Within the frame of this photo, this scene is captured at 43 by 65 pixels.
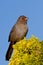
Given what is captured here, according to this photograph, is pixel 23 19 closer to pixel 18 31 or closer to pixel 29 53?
pixel 18 31

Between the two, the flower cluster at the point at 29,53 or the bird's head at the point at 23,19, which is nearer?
the flower cluster at the point at 29,53

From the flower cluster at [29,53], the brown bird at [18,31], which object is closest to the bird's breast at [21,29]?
the brown bird at [18,31]

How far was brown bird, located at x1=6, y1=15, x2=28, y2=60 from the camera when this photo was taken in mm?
8141

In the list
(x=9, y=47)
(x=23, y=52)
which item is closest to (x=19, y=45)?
(x=23, y=52)

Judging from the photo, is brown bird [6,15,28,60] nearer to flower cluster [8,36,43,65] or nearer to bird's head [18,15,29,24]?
bird's head [18,15,29,24]

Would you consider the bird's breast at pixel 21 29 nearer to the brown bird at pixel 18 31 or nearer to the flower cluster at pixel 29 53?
the brown bird at pixel 18 31

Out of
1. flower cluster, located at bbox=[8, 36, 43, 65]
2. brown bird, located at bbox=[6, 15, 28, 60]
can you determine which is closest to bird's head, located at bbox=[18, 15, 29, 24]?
brown bird, located at bbox=[6, 15, 28, 60]

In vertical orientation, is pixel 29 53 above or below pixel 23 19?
below

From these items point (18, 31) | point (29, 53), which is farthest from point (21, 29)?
point (29, 53)

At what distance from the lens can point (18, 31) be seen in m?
8.23

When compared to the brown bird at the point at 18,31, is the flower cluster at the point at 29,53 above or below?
below

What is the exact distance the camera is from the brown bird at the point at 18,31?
8.14 meters

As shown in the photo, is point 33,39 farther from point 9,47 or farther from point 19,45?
point 9,47

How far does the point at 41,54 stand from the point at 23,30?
2.73 m
